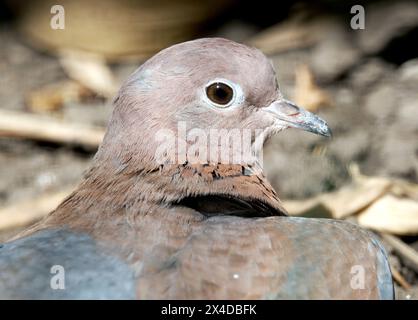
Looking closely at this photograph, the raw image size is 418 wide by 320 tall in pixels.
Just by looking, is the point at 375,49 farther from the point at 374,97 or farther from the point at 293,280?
the point at 293,280

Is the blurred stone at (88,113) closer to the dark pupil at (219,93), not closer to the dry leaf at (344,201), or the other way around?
the dry leaf at (344,201)

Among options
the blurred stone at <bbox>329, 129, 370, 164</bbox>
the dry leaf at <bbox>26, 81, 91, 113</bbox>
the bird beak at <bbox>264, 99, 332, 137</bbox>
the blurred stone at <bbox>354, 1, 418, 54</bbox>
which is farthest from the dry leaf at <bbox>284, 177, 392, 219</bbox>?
the dry leaf at <bbox>26, 81, 91, 113</bbox>

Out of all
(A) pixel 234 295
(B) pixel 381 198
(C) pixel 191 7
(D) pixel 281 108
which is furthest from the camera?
(C) pixel 191 7

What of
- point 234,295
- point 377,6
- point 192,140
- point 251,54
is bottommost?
point 234,295

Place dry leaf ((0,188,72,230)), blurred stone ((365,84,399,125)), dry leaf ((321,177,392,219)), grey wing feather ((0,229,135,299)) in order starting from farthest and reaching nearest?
blurred stone ((365,84,399,125)) → dry leaf ((0,188,72,230)) → dry leaf ((321,177,392,219)) → grey wing feather ((0,229,135,299))

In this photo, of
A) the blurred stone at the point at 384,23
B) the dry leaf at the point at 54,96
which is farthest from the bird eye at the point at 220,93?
the blurred stone at the point at 384,23

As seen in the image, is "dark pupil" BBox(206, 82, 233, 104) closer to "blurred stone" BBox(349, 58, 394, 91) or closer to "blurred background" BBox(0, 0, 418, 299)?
"blurred background" BBox(0, 0, 418, 299)

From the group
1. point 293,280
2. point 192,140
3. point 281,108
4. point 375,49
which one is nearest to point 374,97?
point 375,49

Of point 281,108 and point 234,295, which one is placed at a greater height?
point 281,108
